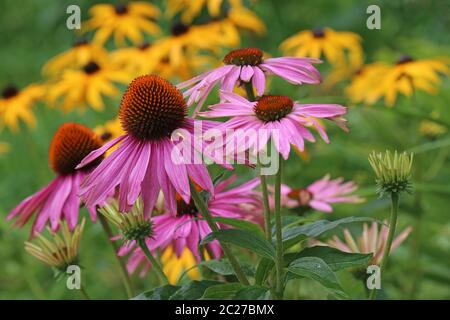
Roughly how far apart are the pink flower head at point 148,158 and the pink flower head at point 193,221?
5.7 inches

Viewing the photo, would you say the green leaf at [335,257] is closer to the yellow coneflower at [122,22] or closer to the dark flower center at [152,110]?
the dark flower center at [152,110]

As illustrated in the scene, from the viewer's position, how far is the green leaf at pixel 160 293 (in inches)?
33.9

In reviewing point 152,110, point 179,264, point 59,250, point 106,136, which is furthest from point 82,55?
point 152,110

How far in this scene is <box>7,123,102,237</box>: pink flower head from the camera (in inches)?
41.9

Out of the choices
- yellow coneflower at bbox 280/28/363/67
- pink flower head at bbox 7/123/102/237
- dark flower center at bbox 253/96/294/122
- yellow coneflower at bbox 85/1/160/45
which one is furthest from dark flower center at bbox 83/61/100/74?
dark flower center at bbox 253/96/294/122

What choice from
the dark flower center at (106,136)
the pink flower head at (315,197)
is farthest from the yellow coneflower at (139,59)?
the pink flower head at (315,197)

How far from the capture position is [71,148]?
1.12m

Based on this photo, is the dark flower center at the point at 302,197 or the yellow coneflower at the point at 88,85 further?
the yellow coneflower at the point at 88,85

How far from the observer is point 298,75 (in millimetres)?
926

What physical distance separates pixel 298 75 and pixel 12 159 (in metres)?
2.34

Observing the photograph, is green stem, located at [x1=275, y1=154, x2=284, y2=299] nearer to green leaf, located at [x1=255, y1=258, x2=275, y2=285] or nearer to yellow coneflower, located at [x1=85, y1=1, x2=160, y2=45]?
green leaf, located at [x1=255, y1=258, x2=275, y2=285]

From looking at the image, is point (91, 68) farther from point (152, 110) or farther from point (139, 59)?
point (152, 110)

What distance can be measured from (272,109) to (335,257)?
17cm
